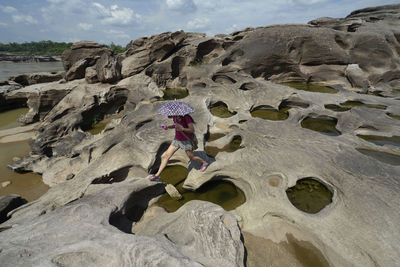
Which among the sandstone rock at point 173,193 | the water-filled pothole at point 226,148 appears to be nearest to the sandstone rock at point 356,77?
the water-filled pothole at point 226,148

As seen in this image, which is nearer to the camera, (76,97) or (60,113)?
(60,113)

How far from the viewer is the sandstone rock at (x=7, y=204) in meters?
3.44

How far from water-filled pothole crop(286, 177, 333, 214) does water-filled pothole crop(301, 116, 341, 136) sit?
2.77 m

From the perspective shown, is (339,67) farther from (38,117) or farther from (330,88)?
(38,117)

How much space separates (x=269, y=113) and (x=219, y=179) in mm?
4828

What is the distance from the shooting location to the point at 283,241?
2883mm

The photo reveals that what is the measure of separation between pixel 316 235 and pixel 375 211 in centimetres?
91

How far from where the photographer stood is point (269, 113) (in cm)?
792

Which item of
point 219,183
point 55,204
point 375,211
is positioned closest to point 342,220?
point 375,211

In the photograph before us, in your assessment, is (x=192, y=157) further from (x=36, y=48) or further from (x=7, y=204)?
(x=36, y=48)

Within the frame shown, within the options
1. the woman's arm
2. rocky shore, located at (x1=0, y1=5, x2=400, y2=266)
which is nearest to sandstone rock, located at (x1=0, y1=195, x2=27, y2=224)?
rocky shore, located at (x1=0, y1=5, x2=400, y2=266)

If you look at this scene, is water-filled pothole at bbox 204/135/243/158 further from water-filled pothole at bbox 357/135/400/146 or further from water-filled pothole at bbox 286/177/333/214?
water-filled pothole at bbox 357/135/400/146

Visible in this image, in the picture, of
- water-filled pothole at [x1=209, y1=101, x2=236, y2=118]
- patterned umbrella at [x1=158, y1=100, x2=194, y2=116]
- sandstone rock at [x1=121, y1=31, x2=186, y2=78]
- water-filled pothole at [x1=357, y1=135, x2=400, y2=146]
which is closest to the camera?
patterned umbrella at [x1=158, y1=100, x2=194, y2=116]

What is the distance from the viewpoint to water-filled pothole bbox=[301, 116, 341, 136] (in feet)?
19.9
